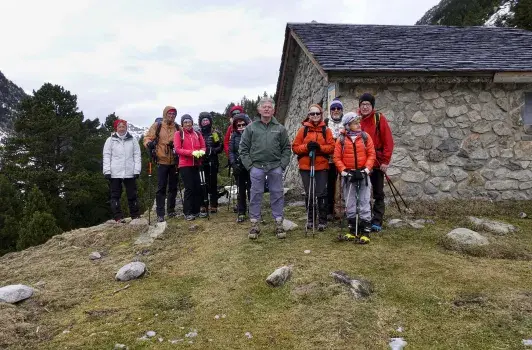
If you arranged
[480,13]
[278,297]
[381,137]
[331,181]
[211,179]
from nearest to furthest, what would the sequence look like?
1. [278,297]
2. [381,137]
3. [331,181]
4. [211,179]
5. [480,13]

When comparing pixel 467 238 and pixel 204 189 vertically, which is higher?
pixel 204 189

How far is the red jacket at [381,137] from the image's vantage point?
20.4ft

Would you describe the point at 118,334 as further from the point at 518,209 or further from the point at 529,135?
the point at 529,135

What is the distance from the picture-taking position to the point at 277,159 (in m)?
6.04

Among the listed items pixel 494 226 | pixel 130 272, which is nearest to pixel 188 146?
pixel 130 272

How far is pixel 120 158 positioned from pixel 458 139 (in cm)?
686

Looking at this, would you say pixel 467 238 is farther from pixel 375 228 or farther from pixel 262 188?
pixel 262 188

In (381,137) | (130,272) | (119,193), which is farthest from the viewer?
(119,193)

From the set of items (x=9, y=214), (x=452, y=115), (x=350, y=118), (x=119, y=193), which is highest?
(x=452, y=115)

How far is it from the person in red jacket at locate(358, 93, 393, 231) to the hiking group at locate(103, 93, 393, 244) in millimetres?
15

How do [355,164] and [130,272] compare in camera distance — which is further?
[355,164]

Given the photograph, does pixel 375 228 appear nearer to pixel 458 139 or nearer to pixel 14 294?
pixel 458 139

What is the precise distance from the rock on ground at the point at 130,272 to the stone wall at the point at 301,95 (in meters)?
5.74

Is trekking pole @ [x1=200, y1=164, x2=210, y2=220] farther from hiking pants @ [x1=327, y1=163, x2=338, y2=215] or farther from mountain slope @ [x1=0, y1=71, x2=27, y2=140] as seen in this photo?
mountain slope @ [x1=0, y1=71, x2=27, y2=140]
